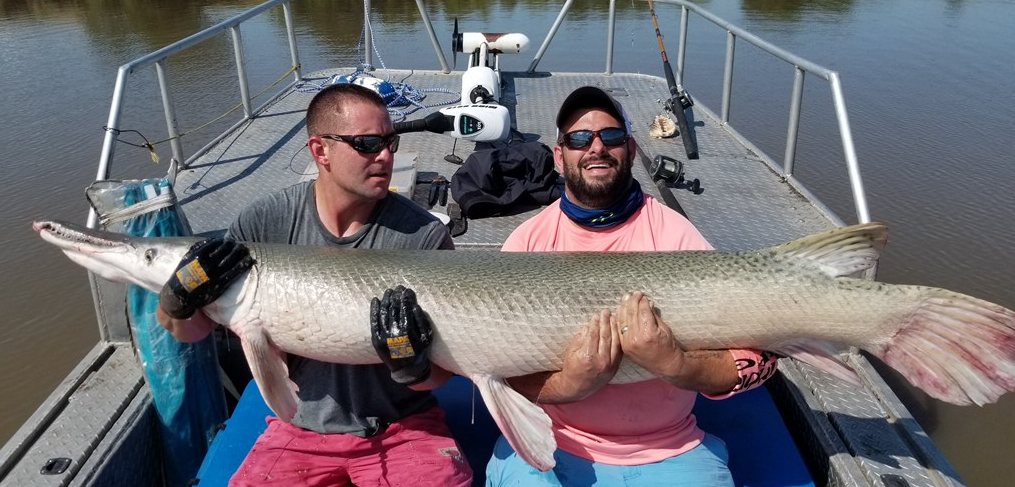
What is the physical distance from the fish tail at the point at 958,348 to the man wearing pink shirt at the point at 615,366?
1.65 feet

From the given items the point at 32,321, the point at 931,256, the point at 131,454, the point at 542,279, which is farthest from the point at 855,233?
the point at 32,321

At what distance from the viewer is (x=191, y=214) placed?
5.54 metres

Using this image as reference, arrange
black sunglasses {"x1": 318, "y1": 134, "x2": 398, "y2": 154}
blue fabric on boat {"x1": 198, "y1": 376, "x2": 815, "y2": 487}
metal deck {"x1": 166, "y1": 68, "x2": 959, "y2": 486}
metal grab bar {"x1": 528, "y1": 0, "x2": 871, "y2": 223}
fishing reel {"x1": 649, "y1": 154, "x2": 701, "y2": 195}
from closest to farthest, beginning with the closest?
black sunglasses {"x1": 318, "y1": 134, "x2": 398, "y2": 154} < blue fabric on boat {"x1": 198, "y1": 376, "x2": 815, "y2": 487} < metal deck {"x1": 166, "y1": 68, "x2": 959, "y2": 486} < metal grab bar {"x1": 528, "y1": 0, "x2": 871, "y2": 223} < fishing reel {"x1": 649, "y1": 154, "x2": 701, "y2": 195}

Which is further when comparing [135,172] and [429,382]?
[135,172]

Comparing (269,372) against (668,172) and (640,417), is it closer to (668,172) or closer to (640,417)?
(640,417)

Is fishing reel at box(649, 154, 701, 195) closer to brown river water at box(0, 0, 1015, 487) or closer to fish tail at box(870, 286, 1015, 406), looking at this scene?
brown river water at box(0, 0, 1015, 487)

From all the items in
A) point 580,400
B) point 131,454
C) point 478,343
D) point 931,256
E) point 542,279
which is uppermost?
point 542,279

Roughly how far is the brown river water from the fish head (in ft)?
12.3

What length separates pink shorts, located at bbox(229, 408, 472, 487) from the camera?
10.0 feet

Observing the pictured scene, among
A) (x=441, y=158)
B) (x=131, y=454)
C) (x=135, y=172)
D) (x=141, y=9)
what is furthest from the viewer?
(x=141, y=9)

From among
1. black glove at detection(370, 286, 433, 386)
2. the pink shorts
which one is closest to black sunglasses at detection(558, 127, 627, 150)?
black glove at detection(370, 286, 433, 386)

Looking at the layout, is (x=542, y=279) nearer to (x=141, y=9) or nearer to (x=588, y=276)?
(x=588, y=276)

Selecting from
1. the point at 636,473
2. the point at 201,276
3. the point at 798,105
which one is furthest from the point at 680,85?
the point at 201,276

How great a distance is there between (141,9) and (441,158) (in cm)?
2053
